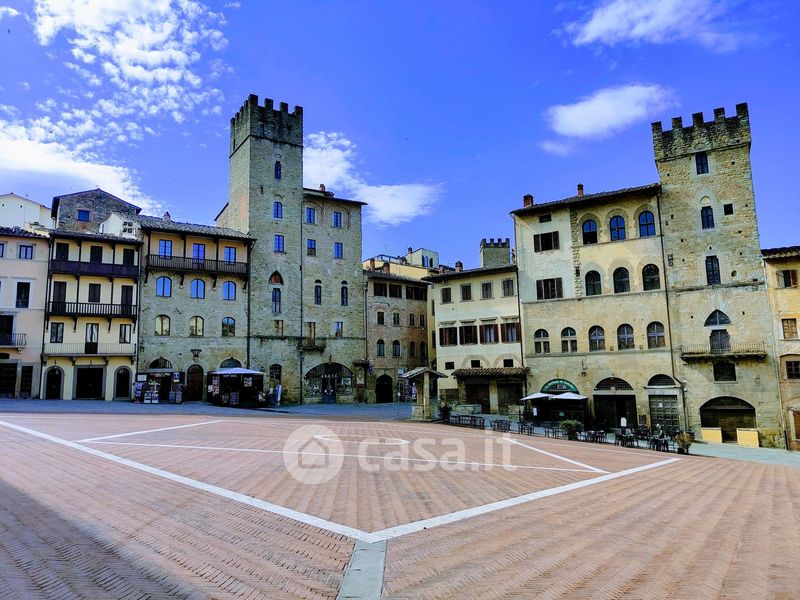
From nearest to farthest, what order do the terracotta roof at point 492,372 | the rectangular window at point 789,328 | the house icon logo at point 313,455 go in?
the house icon logo at point 313,455, the rectangular window at point 789,328, the terracotta roof at point 492,372

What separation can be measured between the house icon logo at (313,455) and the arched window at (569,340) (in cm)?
2018

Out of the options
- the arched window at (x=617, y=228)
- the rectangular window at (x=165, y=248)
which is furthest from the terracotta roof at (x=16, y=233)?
the arched window at (x=617, y=228)

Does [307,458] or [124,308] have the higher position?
[124,308]

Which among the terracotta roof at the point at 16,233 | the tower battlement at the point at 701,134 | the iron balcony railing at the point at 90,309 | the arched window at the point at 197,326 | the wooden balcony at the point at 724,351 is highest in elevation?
the tower battlement at the point at 701,134

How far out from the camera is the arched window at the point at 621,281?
35.5 meters

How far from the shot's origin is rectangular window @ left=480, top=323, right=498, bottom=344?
39.5 m

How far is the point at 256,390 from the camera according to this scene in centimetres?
4016

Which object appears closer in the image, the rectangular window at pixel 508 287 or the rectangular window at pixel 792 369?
the rectangular window at pixel 792 369

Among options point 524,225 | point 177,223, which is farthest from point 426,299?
point 177,223

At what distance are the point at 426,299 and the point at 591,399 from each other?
66.7 ft

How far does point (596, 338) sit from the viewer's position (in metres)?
35.9

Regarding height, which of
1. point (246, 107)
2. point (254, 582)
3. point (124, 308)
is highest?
point (246, 107)

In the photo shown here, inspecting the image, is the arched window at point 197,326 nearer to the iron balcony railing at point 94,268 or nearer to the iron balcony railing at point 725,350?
the iron balcony railing at point 94,268

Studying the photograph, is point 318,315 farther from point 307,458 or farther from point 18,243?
point 307,458
